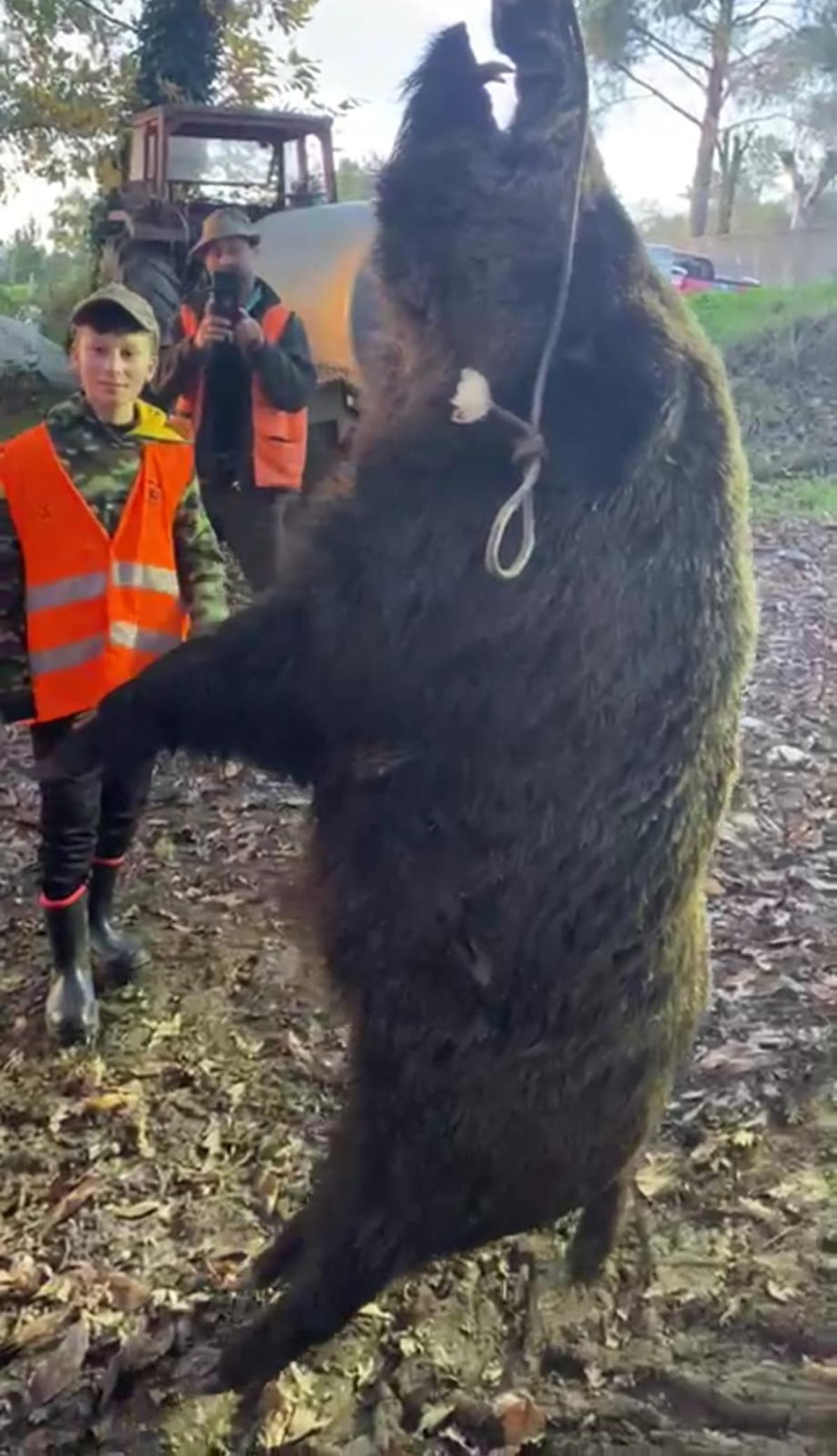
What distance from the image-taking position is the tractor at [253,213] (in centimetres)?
777

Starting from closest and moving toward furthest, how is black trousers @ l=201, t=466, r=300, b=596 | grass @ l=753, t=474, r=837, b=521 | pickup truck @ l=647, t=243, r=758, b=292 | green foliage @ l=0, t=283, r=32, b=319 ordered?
1. black trousers @ l=201, t=466, r=300, b=596
2. grass @ l=753, t=474, r=837, b=521
3. green foliage @ l=0, t=283, r=32, b=319
4. pickup truck @ l=647, t=243, r=758, b=292

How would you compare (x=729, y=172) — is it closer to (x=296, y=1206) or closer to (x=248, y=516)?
(x=248, y=516)

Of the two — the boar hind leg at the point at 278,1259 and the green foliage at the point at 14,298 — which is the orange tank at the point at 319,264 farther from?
the boar hind leg at the point at 278,1259

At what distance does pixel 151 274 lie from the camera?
26.0 ft

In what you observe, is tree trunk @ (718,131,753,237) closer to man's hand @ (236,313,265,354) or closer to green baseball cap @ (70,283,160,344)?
man's hand @ (236,313,265,354)

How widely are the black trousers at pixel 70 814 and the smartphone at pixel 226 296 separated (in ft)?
8.13

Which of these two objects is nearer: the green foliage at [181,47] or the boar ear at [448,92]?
the boar ear at [448,92]

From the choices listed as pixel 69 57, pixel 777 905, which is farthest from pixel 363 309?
pixel 69 57

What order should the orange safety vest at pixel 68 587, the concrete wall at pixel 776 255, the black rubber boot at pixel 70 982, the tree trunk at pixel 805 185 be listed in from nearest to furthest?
1. the orange safety vest at pixel 68 587
2. the black rubber boot at pixel 70 982
3. the tree trunk at pixel 805 185
4. the concrete wall at pixel 776 255

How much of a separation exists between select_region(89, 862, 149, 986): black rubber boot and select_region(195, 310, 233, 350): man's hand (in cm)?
247

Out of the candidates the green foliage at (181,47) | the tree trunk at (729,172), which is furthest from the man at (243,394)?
the tree trunk at (729,172)

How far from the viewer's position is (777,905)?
4.45 metres

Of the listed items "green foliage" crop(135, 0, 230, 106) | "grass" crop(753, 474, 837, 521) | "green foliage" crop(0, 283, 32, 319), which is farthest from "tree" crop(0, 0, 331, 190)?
"grass" crop(753, 474, 837, 521)

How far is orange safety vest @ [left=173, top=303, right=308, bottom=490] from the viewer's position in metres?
5.68
